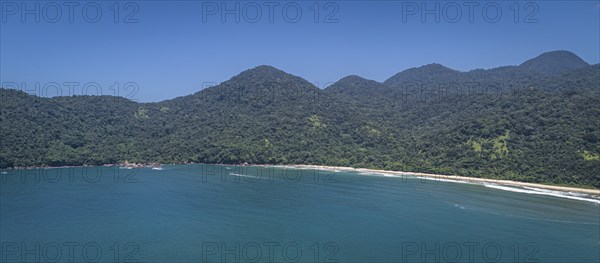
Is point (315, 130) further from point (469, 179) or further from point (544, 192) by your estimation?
point (544, 192)

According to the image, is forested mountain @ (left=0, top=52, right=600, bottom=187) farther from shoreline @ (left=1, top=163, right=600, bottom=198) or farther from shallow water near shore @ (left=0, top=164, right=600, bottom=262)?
shallow water near shore @ (left=0, top=164, right=600, bottom=262)

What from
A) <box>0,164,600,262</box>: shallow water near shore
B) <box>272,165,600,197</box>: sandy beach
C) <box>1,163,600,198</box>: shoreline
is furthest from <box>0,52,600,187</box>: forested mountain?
<box>0,164,600,262</box>: shallow water near shore

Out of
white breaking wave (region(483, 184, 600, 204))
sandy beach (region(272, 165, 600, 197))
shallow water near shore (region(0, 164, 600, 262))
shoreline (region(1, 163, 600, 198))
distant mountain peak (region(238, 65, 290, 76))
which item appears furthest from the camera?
distant mountain peak (region(238, 65, 290, 76))

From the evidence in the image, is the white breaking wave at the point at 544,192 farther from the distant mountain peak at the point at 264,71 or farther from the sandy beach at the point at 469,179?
the distant mountain peak at the point at 264,71

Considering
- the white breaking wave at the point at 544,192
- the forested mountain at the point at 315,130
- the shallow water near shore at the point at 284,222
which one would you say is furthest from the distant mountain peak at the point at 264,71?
the white breaking wave at the point at 544,192

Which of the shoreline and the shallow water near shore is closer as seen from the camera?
the shallow water near shore

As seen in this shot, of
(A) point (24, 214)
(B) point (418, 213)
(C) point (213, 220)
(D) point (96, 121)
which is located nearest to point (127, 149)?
(D) point (96, 121)

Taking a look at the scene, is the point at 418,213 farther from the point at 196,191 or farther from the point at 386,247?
the point at 196,191
